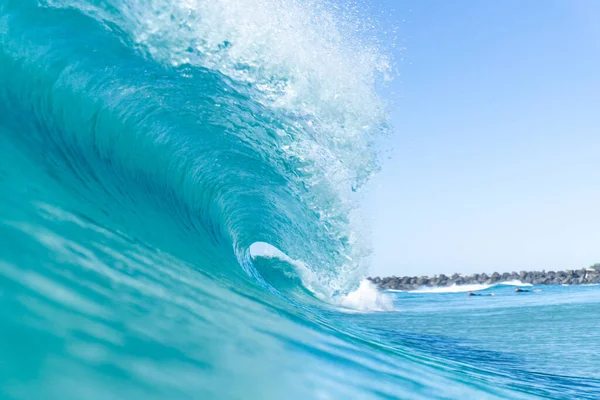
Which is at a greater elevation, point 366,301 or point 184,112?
point 366,301

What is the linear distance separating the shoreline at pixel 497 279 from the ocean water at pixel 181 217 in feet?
126

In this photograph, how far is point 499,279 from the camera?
52.6 meters

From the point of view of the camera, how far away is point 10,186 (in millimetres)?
2883

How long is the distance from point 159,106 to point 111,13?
1671 millimetres

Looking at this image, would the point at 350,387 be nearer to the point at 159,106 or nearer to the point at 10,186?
the point at 10,186

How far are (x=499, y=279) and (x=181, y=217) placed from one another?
5105cm

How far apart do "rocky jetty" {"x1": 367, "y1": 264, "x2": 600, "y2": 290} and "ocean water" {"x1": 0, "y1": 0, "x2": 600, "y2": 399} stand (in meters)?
38.4

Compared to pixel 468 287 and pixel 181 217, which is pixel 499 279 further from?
pixel 181 217

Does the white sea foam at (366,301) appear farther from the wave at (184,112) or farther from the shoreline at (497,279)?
the shoreline at (497,279)

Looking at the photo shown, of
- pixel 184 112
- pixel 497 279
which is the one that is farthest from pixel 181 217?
pixel 497 279

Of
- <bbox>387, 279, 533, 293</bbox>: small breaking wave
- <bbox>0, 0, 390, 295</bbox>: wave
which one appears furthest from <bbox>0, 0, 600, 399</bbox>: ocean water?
<bbox>387, 279, 533, 293</bbox>: small breaking wave

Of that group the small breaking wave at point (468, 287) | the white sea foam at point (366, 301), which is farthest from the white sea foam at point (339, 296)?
the small breaking wave at point (468, 287)

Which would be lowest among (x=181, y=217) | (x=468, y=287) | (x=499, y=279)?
(x=181, y=217)

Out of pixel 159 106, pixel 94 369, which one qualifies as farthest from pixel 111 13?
pixel 94 369
